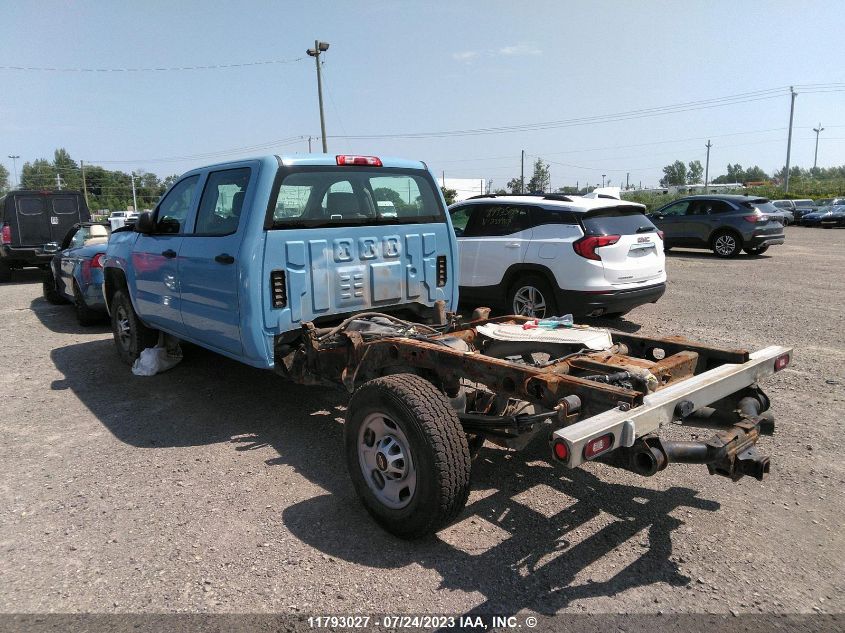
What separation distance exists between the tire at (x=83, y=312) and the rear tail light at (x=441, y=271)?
603 cm

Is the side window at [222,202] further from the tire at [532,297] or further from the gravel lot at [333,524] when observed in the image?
the tire at [532,297]

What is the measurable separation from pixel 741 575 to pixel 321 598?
1990mm

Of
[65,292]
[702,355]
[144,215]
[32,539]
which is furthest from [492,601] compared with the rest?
[65,292]

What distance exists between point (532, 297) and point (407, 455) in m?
5.02

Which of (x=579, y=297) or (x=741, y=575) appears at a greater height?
(x=579, y=297)

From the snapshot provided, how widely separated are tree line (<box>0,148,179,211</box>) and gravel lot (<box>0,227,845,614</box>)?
316ft

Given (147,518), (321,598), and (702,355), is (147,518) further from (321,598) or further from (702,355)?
(702,355)

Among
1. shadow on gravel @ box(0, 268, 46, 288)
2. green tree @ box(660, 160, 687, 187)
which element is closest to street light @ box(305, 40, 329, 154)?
shadow on gravel @ box(0, 268, 46, 288)

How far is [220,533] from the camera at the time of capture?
3.48m

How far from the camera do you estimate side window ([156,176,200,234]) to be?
550cm

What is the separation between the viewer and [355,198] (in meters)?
5.01

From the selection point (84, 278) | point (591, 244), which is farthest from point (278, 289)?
point (84, 278)

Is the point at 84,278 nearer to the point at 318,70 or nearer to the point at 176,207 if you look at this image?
the point at 176,207

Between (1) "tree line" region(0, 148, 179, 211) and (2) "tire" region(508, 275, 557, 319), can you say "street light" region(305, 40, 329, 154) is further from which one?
(1) "tree line" region(0, 148, 179, 211)
